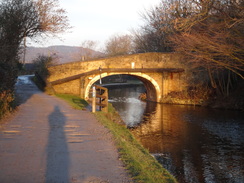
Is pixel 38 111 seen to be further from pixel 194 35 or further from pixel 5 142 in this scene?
pixel 194 35

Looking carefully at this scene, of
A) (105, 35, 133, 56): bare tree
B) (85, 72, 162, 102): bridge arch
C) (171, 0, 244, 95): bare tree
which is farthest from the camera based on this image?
(105, 35, 133, 56): bare tree

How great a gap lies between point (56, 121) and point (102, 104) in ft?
13.3

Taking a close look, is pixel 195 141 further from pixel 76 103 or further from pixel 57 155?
pixel 57 155

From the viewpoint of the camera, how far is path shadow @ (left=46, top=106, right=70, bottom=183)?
4675mm

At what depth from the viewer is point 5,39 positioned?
14.8 metres

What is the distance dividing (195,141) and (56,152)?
7135 millimetres

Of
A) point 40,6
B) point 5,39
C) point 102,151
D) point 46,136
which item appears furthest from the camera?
point 40,6

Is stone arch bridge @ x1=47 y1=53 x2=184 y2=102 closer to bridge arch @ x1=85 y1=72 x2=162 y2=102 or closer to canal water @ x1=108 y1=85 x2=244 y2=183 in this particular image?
bridge arch @ x1=85 y1=72 x2=162 y2=102

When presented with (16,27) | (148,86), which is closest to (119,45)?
(148,86)

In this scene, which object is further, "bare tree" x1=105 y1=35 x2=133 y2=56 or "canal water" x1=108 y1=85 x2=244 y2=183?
"bare tree" x1=105 y1=35 x2=133 y2=56

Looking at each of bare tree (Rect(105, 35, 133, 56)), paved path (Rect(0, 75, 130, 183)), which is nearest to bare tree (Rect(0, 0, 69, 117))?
paved path (Rect(0, 75, 130, 183))

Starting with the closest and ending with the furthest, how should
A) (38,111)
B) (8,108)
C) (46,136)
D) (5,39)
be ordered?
(46,136)
(8,108)
(38,111)
(5,39)

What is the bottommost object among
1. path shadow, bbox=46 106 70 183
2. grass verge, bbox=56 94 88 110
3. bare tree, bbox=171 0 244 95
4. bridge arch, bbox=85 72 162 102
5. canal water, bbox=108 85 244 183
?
canal water, bbox=108 85 244 183

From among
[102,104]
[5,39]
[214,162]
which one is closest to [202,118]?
[102,104]
